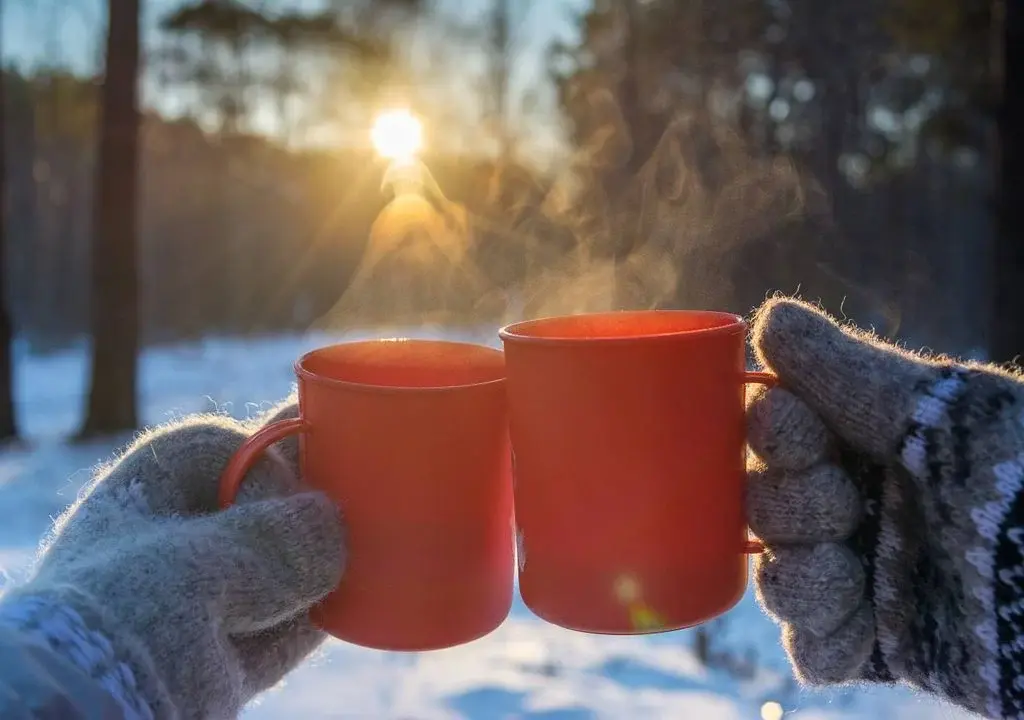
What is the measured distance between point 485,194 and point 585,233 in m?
3.69

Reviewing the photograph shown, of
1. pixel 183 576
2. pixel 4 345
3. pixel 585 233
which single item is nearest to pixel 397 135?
pixel 585 233

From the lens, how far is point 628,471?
2.78ft

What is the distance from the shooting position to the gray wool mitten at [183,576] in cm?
77

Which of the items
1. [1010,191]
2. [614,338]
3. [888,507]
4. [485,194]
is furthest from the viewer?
[485,194]

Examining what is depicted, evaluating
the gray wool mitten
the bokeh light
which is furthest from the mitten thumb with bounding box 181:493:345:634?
the bokeh light

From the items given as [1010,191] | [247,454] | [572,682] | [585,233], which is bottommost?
[572,682]

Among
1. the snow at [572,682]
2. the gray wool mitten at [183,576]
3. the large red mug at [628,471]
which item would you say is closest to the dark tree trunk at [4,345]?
the snow at [572,682]

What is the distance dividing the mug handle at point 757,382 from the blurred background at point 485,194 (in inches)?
50.9

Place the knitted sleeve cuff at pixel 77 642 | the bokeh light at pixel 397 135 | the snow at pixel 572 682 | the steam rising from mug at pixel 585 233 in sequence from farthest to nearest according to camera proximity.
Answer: the bokeh light at pixel 397 135 → the steam rising from mug at pixel 585 233 → the snow at pixel 572 682 → the knitted sleeve cuff at pixel 77 642

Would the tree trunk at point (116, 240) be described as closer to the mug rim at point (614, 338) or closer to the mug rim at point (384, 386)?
the mug rim at point (384, 386)

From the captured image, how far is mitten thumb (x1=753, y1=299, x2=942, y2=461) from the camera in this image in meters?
0.94

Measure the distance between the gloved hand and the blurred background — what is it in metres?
1.22

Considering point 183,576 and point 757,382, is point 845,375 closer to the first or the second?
point 757,382

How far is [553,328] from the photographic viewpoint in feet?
3.40
